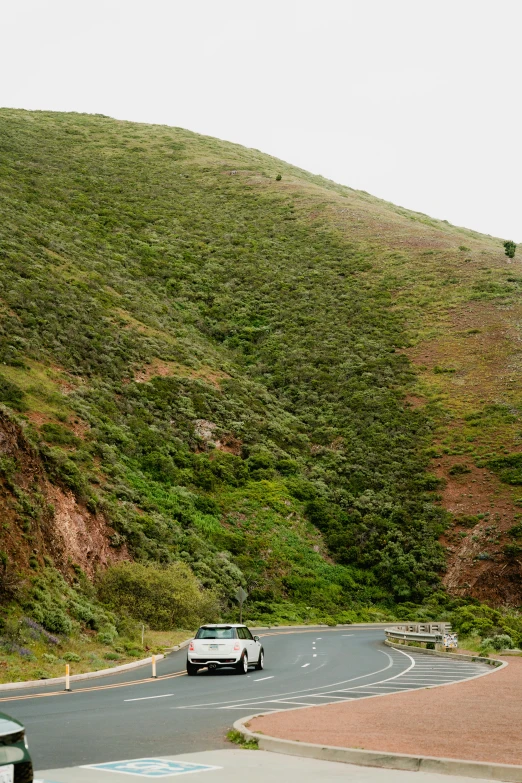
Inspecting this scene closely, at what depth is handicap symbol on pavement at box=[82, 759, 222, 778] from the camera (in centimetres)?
827

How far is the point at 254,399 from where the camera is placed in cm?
5716

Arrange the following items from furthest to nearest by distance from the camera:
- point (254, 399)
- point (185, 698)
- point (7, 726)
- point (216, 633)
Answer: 1. point (254, 399)
2. point (216, 633)
3. point (185, 698)
4. point (7, 726)

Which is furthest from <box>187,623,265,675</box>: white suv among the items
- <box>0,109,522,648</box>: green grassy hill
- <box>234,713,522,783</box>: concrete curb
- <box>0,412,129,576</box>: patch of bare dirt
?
<box>234,713,522,783</box>: concrete curb

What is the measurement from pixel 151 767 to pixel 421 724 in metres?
4.27

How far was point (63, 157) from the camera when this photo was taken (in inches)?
3824

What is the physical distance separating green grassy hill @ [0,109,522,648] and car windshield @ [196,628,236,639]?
4889 millimetres

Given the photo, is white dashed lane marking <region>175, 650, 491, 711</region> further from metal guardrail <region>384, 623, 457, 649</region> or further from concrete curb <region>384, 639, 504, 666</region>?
metal guardrail <region>384, 623, 457, 649</region>

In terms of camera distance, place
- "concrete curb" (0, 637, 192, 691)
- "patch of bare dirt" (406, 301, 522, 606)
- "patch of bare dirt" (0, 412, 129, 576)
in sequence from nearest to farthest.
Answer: "concrete curb" (0, 637, 192, 691)
"patch of bare dirt" (0, 412, 129, 576)
"patch of bare dirt" (406, 301, 522, 606)

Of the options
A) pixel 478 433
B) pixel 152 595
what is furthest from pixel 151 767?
pixel 478 433

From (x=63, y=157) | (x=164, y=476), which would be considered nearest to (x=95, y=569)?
(x=164, y=476)

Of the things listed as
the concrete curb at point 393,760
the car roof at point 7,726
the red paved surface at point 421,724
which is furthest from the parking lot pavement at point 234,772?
the car roof at point 7,726

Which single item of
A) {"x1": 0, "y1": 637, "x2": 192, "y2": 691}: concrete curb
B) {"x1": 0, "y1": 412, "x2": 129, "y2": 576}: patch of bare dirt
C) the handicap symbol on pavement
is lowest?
{"x1": 0, "y1": 637, "x2": 192, "y2": 691}: concrete curb

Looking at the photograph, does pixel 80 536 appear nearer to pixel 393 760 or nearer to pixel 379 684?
pixel 379 684

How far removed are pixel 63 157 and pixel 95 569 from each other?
2941 inches
